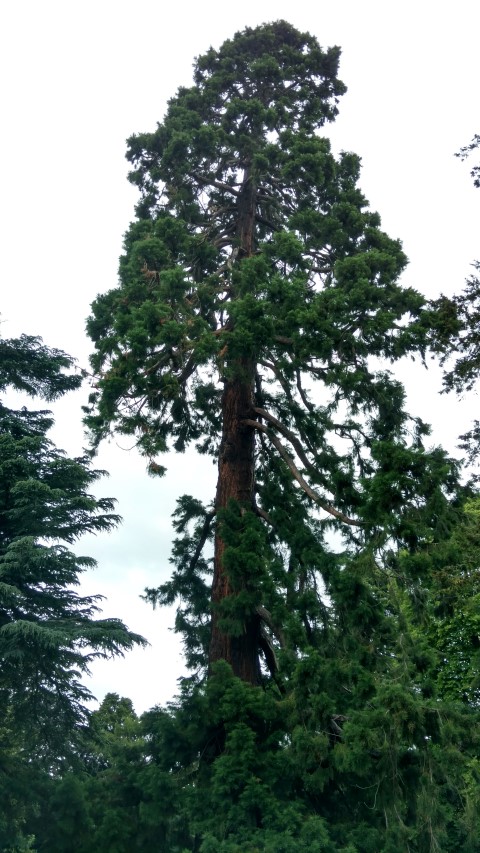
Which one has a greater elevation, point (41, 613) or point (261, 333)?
point (261, 333)

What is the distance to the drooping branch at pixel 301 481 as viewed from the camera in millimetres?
13073

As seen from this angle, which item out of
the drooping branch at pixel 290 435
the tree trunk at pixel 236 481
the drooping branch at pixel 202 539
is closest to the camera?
the tree trunk at pixel 236 481

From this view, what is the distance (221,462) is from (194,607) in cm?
315

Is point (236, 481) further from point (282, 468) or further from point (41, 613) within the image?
point (41, 613)

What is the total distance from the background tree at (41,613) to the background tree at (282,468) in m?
1.76

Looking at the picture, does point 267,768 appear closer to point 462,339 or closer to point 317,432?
point 317,432

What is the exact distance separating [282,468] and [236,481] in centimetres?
103

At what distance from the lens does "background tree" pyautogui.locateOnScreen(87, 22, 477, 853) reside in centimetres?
1138

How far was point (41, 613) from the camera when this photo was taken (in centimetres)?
1628

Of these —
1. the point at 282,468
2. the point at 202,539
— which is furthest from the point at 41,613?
the point at 282,468

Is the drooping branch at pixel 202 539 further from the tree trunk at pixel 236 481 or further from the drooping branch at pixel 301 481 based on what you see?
the drooping branch at pixel 301 481

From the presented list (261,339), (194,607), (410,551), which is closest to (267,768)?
(410,551)

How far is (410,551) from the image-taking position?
1140cm

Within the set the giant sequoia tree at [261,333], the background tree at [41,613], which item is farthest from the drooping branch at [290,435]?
the background tree at [41,613]
